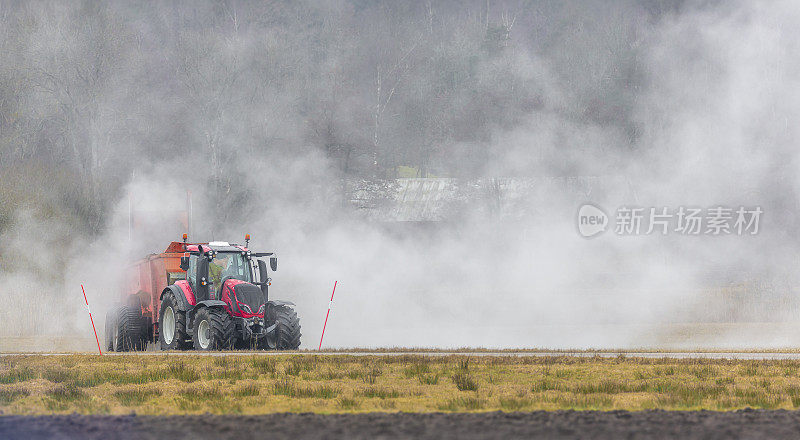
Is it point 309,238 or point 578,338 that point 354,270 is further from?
point 578,338

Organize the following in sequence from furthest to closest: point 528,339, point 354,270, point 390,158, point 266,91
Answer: point 390,158 < point 266,91 < point 354,270 < point 528,339

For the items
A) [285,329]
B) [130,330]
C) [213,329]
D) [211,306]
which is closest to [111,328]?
[130,330]

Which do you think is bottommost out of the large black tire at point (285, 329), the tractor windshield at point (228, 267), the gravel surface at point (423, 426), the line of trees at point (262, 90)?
the gravel surface at point (423, 426)

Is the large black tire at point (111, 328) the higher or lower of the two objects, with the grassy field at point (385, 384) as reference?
higher

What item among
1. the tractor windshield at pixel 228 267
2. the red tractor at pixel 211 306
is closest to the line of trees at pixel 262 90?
the red tractor at pixel 211 306

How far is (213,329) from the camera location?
79.3ft

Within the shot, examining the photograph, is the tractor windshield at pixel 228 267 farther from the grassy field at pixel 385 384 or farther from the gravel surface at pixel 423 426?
the gravel surface at pixel 423 426

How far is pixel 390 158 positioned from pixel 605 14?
1981 centimetres

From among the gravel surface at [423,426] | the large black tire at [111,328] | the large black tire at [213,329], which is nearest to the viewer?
the gravel surface at [423,426]

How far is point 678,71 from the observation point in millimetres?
49156

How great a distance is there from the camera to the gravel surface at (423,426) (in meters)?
10.8

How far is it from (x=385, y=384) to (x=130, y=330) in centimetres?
1286

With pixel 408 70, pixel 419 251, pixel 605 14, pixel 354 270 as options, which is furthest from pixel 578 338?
pixel 605 14

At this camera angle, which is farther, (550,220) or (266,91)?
(266,91)
